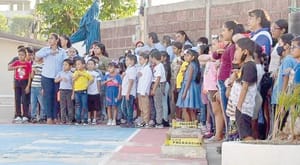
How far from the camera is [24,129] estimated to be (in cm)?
1408

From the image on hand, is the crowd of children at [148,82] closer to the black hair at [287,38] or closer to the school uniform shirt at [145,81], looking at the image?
the school uniform shirt at [145,81]

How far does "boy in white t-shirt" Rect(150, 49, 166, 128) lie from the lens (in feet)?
48.3

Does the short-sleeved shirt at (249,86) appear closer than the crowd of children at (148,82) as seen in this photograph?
Yes

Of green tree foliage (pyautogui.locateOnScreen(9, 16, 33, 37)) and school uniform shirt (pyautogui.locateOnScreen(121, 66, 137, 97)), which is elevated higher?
green tree foliage (pyautogui.locateOnScreen(9, 16, 33, 37))

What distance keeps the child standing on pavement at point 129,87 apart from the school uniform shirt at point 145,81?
224 millimetres

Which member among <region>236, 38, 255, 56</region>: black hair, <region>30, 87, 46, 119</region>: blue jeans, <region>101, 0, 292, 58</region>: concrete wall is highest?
<region>101, 0, 292, 58</region>: concrete wall

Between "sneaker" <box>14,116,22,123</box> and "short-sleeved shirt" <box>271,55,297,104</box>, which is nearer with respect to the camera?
"short-sleeved shirt" <box>271,55,297,104</box>

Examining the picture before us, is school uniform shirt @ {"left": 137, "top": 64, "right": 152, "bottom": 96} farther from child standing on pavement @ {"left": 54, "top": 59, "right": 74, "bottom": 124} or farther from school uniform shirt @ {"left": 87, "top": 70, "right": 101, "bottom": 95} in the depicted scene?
child standing on pavement @ {"left": 54, "top": 59, "right": 74, "bottom": 124}

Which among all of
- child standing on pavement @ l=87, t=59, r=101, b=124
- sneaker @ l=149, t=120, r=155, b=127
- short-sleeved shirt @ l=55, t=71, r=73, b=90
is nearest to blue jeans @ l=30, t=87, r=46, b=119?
short-sleeved shirt @ l=55, t=71, r=73, b=90

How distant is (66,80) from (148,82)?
194cm

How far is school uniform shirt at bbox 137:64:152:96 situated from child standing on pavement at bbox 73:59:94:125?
132 cm

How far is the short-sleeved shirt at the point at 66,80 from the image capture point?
15.7 meters

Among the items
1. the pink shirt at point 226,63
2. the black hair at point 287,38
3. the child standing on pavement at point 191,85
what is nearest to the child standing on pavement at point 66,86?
the child standing on pavement at point 191,85

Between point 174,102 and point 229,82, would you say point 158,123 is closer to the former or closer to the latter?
point 174,102
